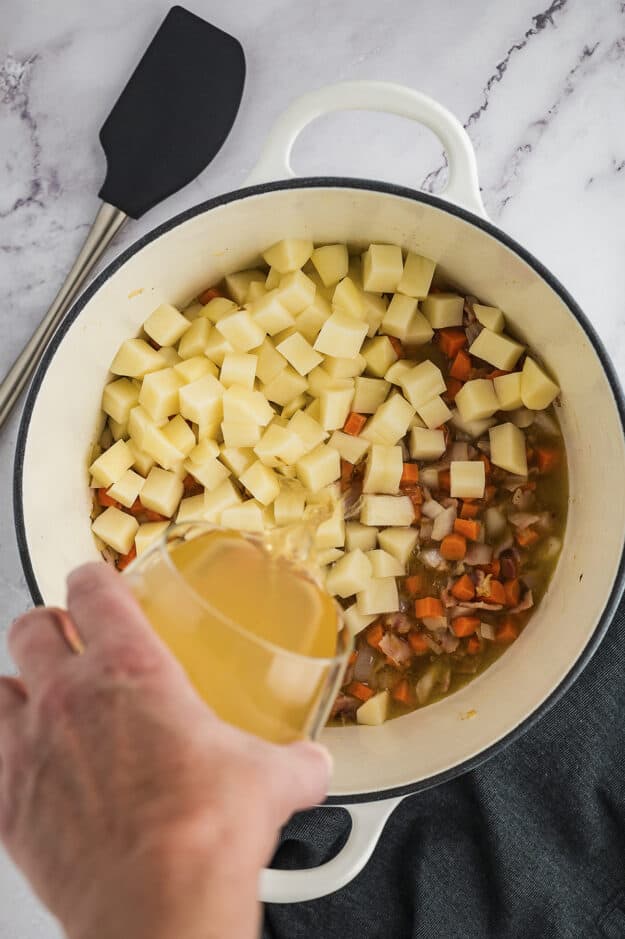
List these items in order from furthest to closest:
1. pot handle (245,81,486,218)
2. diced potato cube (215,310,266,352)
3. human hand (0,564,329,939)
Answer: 1. diced potato cube (215,310,266,352)
2. pot handle (245,81,486,218)
3. human hand (0,564,329,939)

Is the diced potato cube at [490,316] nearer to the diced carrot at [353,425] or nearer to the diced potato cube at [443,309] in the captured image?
the diced potato cube at [443,309]

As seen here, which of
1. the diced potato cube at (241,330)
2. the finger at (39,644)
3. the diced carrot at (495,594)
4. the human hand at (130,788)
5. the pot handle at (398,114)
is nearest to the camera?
the human hand at (130,788)

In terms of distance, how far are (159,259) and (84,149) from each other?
0.35 meters

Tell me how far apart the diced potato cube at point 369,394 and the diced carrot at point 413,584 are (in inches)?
12.8

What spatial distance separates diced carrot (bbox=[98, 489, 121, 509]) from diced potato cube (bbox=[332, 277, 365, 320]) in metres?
0.55

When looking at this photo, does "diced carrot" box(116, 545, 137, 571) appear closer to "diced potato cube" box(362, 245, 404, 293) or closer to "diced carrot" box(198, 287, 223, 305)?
"diced carrot" box(198, 287, 223, 305)

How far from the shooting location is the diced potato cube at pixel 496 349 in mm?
1604

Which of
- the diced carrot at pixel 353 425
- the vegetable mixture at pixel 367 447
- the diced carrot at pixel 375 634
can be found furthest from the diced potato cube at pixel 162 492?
the diced carrot at pixel 375 634

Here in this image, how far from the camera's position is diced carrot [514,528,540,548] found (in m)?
1.65

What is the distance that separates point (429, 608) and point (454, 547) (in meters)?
0.12

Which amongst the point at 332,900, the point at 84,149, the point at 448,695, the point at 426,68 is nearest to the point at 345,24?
the point at 426,68

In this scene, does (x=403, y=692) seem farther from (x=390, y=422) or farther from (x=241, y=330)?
(x=241, y=330)

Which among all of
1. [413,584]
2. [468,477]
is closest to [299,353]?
[468,477]

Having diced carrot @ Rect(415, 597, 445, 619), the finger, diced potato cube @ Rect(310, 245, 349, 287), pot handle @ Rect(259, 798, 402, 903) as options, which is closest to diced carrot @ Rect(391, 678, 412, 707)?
diced carrot @ Rect(415, 597, 445, 619)
